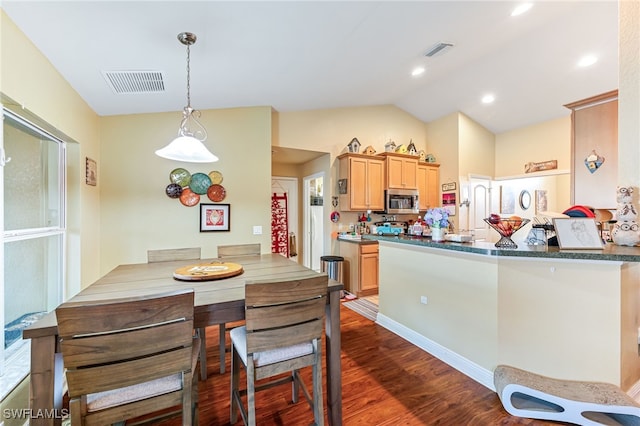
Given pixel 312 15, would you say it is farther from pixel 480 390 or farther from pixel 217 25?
pixel 480 390

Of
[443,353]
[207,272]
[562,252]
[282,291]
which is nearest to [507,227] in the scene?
[562,252]

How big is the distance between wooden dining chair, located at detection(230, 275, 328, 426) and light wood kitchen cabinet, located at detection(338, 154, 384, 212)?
3229mm

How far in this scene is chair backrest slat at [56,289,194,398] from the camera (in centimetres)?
110

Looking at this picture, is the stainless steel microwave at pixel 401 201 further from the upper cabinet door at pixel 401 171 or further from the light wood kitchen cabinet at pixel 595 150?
the light wood kitchen cabinet at pixel 595 150

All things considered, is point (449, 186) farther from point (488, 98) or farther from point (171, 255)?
point (171, 255)

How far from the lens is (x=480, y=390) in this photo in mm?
2062

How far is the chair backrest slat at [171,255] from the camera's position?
2.54 metres

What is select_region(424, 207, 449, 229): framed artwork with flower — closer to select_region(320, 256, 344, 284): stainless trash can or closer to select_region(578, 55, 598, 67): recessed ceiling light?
select_region(320, 256, 344, 284): stainless trash can

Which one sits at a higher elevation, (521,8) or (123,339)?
(521,8)

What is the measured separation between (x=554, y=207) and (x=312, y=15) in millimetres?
5380

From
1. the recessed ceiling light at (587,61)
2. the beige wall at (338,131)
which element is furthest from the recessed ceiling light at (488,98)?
the beige wall at (338,131)

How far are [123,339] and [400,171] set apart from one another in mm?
4669

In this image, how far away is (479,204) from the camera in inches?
208

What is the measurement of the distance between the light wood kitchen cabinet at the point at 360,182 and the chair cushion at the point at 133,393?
12.1 feet
